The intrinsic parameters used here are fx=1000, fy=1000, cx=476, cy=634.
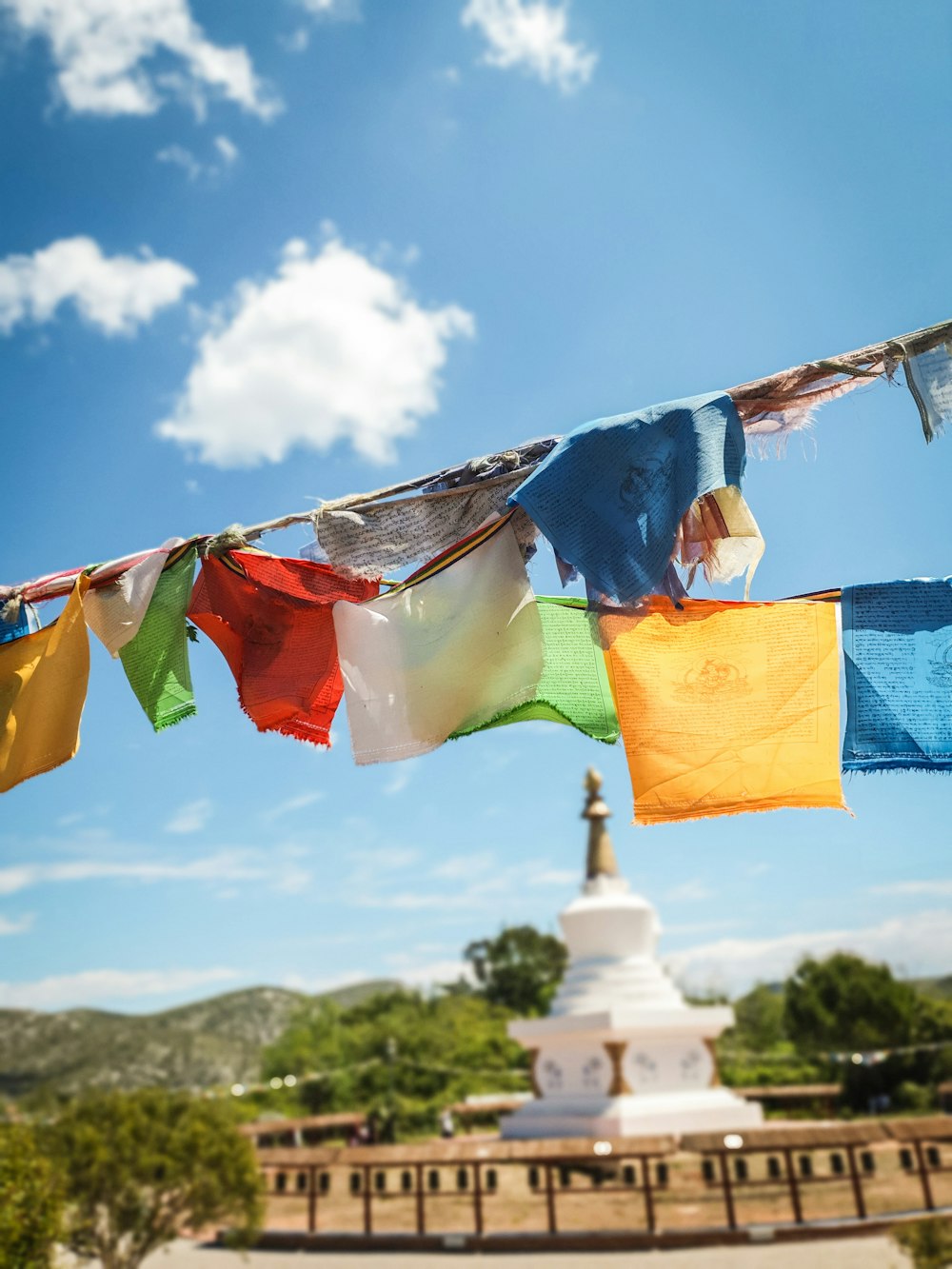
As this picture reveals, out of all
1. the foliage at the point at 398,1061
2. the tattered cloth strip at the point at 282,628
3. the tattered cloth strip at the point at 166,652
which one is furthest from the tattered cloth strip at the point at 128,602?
the foliage at the point at 398,1061

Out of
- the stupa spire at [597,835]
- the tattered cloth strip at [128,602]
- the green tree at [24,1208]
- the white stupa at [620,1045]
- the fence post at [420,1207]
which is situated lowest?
the fence post at [420,1207]

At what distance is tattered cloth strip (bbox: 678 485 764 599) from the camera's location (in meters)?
3.32

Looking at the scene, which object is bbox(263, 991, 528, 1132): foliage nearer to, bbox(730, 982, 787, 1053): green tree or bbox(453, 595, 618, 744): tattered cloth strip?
bbox(730, 982, 787, 1053): green tree

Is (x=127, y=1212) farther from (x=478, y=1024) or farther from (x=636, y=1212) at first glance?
(x=478, y=1024)

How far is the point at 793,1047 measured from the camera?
40.5 m

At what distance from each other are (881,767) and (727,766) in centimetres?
47

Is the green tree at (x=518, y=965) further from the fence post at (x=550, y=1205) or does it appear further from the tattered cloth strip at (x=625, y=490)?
the tattered cloth strip at (x=625, y=490)

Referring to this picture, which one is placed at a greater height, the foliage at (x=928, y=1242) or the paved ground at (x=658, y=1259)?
the foliage at (x=928, y=1242)

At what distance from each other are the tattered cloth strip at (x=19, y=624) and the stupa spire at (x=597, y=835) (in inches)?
733

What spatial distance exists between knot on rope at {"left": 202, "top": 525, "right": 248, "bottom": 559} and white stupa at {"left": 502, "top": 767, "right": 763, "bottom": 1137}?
1590cm

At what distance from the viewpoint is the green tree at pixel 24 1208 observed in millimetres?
9734

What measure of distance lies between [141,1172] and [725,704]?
1445cm

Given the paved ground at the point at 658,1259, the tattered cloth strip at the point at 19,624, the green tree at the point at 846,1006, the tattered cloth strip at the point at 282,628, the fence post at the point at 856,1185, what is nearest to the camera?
the tattered cloth strip at the point at 282,628

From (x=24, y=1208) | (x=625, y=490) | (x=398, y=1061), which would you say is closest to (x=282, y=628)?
(x=625, y=490)
